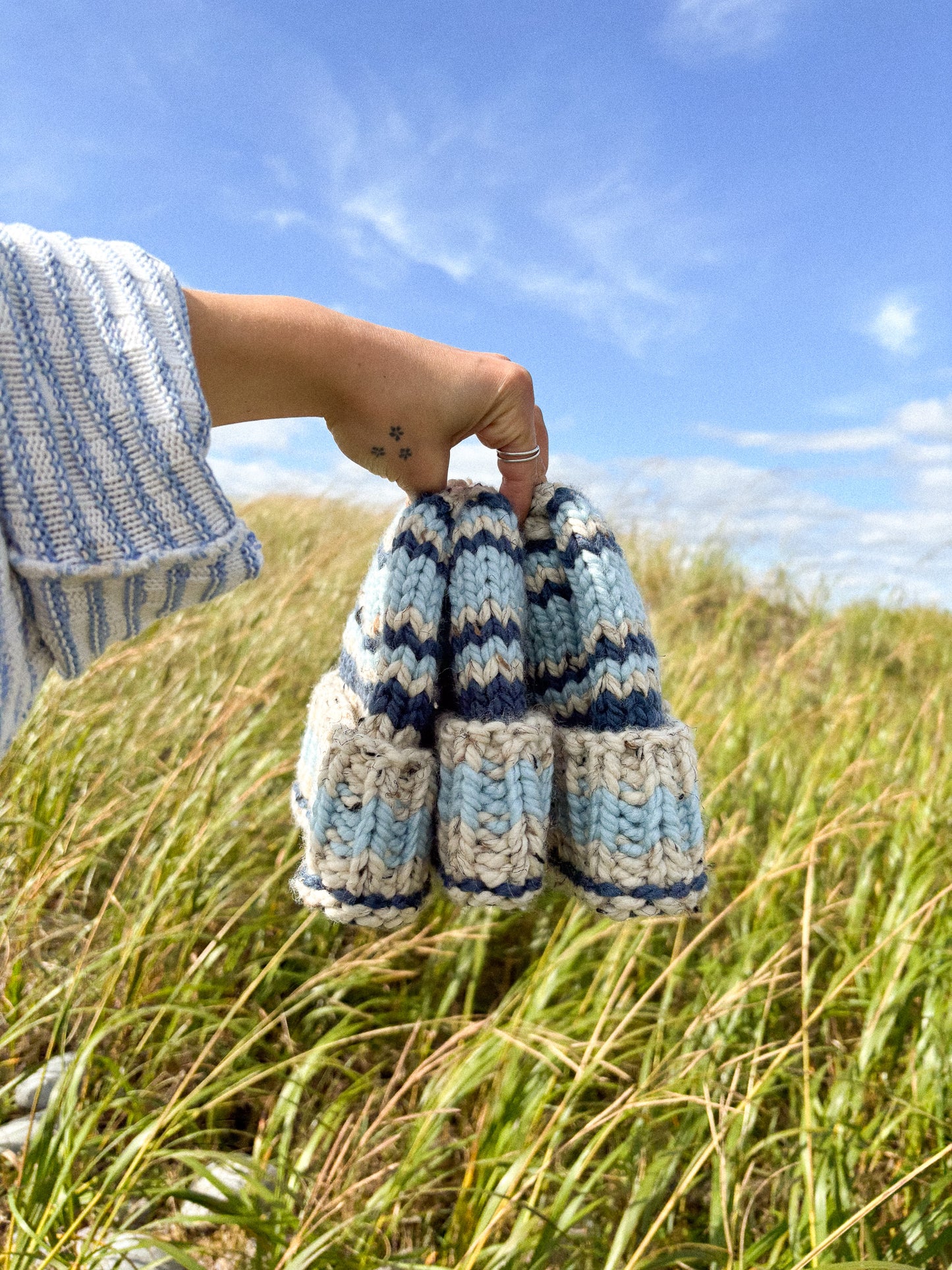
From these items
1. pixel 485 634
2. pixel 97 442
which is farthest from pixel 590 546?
pixel 97 442

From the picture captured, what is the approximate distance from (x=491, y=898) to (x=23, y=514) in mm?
726

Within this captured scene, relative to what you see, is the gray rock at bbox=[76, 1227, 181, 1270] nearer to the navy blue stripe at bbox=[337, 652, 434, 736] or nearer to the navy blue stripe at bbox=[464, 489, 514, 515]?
the navy blue stripe at bbox=[337, 652, 434, 736]

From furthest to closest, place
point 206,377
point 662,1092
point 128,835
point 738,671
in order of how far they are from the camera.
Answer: point 738,671 < point 128,835 < point 662,1092 < point 206,377

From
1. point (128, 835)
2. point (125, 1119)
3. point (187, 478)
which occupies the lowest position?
point (125, 1119)

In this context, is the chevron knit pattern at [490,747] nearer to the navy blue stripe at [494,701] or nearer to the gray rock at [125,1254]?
the navy blue stripe at [494,701]

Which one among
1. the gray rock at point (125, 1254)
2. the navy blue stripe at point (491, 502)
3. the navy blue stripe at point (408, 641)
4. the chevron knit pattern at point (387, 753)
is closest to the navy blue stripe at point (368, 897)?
the chevron knit pattern at point (387, 753)

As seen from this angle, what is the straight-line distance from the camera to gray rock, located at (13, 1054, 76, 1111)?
1.75m

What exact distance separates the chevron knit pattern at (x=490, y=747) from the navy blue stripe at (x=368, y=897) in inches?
3.1

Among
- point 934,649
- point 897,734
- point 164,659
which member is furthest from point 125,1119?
point 934,649

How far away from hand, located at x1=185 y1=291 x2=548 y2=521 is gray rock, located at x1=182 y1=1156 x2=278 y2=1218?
1312 mm

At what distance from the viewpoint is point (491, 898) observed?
1.04 metres

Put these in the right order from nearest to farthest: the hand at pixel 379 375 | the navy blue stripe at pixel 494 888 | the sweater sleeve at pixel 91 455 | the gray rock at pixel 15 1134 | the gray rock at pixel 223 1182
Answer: the sweater sleeve at pixel 91 455 → the navy blue stripe at pixel 494 888 → the hand at pixel 379 375 → the gray rock at pixel 223 1182 → the gray rock at pixel 15 1134

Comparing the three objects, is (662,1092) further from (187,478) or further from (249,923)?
(187,478)

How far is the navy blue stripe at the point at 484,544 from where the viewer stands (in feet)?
3.47
